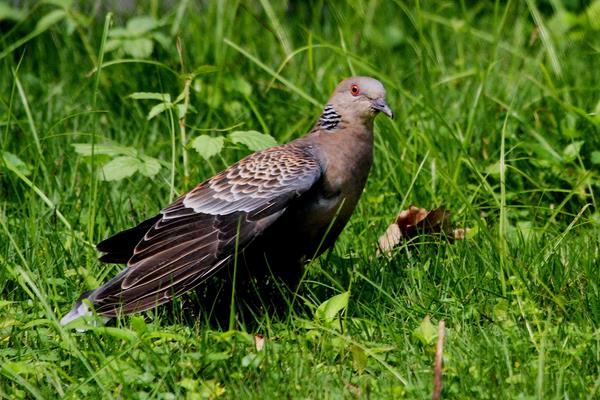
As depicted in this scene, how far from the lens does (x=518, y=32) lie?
23.0 feet

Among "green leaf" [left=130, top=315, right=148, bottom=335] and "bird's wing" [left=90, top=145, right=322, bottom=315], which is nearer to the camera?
"green leaf" [left=130, top=315, right=148, bottom=335]

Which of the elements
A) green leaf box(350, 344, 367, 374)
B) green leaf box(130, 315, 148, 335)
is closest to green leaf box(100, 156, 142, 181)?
green leaf box(130, 315, 148, 335)

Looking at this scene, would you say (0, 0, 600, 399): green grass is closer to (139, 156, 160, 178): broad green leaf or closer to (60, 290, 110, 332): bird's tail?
(60, 290, 110, 332): bird's tail

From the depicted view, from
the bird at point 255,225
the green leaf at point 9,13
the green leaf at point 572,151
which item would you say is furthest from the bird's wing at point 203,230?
the green leaf at point 9,13

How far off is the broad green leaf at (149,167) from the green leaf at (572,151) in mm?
1978

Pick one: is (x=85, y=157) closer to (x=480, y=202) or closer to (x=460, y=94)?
(x=480, y=202)

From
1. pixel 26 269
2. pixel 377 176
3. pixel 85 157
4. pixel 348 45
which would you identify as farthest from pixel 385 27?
pixel 26 269

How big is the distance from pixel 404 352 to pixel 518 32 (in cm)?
384

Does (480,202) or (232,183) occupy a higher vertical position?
(232,183)

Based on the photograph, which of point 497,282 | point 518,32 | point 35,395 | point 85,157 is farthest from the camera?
point 518,32

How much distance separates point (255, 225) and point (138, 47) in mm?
2205

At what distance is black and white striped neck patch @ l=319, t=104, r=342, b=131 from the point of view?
464 cm

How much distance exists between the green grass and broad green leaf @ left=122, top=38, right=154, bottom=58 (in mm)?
14

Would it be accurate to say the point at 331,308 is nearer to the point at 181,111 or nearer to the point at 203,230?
the point at 203,230
